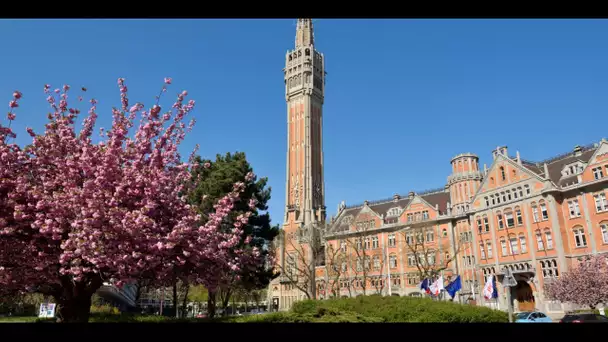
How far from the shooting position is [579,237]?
1660 inches

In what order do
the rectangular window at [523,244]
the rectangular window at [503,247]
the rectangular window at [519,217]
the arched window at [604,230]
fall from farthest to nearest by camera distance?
the rectangular window at [503,247] < the rectangular window at [519,217] < the rectangular window at [523,244] < the arched window at [604,230]

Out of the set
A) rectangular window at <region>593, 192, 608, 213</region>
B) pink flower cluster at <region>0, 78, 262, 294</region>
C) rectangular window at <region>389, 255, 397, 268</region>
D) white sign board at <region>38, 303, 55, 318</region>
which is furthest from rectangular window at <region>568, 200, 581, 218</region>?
white sign board at <region>38, 303, 55, 318</region>

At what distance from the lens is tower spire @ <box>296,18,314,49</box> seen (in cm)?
9762

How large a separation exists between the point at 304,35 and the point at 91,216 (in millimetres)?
90947

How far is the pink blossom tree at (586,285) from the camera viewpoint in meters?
33.9

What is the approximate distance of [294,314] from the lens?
15.5 meters

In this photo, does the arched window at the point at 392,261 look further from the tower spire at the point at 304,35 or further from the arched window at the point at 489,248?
the tower spire at the point at 304,35

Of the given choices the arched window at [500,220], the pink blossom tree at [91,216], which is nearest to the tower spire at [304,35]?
the arched window at [500,220]

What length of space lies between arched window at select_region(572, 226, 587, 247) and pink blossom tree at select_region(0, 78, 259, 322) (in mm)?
39282

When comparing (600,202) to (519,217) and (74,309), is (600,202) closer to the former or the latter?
(519,217)

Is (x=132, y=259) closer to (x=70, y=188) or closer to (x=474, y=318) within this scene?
(x=70, y=188)

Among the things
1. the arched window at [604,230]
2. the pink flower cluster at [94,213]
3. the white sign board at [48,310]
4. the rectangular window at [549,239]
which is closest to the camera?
the pink flower cluster at [94,213]

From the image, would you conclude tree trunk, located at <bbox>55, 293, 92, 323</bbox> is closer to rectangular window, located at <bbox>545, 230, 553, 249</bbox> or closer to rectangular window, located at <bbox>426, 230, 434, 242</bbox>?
rectangular window, located at <bbox>545, 230, 553, 249</bbox>

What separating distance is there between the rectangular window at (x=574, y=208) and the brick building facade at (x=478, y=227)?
0.10 meters
